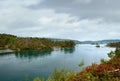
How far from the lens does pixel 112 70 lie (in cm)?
→ 1991

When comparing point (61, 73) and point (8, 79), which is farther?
point (8, 79)

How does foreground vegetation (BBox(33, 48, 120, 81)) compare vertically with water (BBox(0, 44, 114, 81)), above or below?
above

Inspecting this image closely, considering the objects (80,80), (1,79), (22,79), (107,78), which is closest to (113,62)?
(107,78)

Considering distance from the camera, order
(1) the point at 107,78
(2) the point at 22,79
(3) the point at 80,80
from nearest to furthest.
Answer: (3) the point at 80,80
(1) the point at 107,78
(2) the point at 22,79

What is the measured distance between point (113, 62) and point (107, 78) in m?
4.67

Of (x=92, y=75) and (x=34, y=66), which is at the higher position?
(x=92, y=75)

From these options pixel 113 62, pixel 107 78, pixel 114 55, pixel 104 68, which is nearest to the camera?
pixel 107 78

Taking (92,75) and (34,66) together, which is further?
(34,66)

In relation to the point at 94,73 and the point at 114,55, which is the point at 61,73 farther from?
the point at 114,55

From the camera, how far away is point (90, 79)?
18062mm

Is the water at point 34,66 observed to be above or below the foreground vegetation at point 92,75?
below

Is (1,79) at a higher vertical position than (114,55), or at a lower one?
lower

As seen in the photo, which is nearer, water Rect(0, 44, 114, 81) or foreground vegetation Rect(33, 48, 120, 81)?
foreground vegetation Rect(33, 48, 120, 81)

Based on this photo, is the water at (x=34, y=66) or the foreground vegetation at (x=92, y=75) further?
the water at (x=34, y=66)
